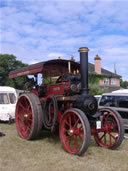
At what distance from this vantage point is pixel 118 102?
24.0 ft

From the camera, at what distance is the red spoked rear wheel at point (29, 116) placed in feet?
16.6

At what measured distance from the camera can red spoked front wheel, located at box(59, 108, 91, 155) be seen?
150 inches

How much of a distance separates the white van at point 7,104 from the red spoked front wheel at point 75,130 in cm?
460

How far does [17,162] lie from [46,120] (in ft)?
4.94

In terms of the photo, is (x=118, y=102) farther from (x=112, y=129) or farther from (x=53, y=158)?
(x=53, y=158)

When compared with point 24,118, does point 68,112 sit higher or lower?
higher

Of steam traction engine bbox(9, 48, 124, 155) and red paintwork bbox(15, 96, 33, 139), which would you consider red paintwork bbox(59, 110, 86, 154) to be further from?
red paintwork bbox(15, 96, 33, 139)

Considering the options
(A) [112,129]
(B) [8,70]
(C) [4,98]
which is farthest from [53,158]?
(B) [8,70]

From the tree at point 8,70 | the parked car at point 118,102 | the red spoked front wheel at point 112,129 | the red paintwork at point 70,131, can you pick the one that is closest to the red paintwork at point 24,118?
the red paintwork at point 70,131

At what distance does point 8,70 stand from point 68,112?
1221 inches

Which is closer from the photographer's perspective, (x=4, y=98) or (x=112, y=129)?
(x=112, y=129)

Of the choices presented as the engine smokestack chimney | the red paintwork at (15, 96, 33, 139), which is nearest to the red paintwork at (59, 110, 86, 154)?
the engine smokestack chimney

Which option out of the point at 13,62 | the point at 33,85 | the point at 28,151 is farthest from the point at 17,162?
the point at 13,62

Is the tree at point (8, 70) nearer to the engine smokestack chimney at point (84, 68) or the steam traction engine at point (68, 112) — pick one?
the steam traction engine at point (68, 112)
